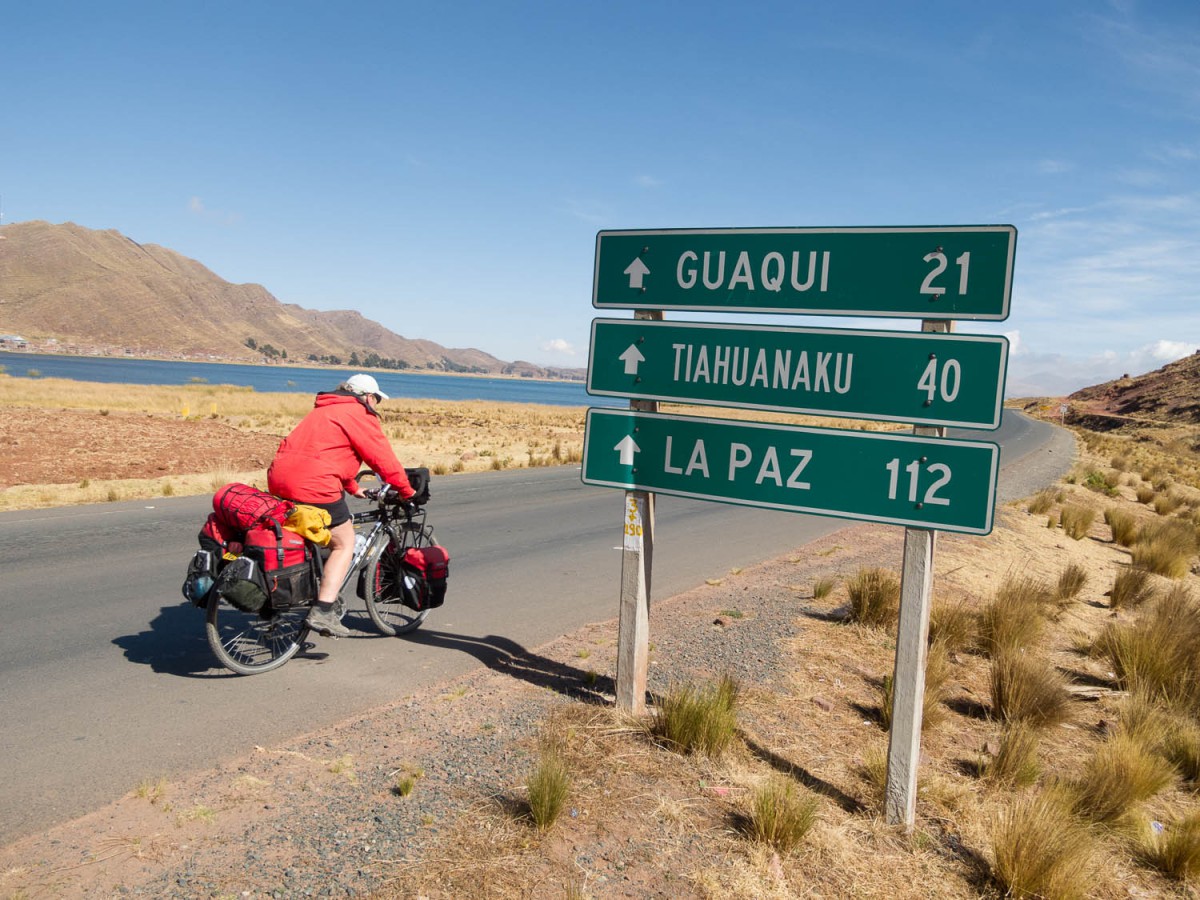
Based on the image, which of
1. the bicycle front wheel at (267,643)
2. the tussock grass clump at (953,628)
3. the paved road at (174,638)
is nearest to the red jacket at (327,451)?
the bicycle front wheel at (267,643)

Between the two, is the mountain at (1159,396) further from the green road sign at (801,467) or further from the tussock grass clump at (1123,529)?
the green road sign at (801,467)

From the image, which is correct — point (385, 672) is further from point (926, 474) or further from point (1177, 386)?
point (1177, 386)

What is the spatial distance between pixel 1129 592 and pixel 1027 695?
17.5 feet

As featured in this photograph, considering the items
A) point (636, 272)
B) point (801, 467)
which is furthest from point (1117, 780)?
point (636, 272)

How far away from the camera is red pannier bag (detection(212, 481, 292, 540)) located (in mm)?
4875

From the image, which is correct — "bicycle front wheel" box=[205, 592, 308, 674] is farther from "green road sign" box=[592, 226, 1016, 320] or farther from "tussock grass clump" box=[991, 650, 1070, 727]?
"tussock grass clump" box=[991, 650, 1070, 727]

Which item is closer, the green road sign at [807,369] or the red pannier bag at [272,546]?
the green road sign at [807,369]

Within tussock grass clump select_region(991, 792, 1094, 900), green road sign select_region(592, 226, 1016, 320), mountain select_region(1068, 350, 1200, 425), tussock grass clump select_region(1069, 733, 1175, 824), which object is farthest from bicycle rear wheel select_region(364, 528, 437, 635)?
mountain select_region(1068, 350, 1200, 425)

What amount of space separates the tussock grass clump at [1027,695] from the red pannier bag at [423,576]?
12.5 feet

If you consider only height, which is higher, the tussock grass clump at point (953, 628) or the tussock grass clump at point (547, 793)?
the tussock grass clump at point (547, 793)

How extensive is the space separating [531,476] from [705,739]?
49.8 ft

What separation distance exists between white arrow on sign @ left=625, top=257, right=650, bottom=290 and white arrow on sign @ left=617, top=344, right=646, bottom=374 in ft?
1.10

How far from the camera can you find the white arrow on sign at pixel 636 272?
14.8 feet

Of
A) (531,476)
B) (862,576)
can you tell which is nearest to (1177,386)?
(531,476)
